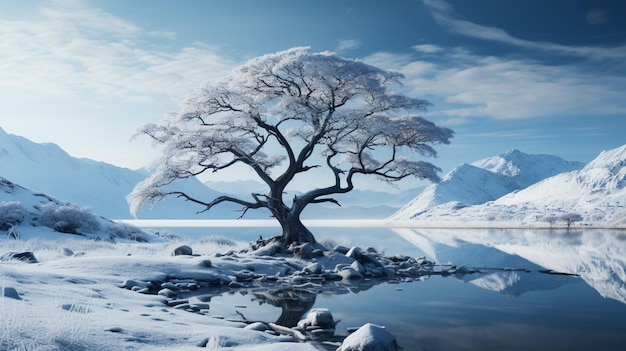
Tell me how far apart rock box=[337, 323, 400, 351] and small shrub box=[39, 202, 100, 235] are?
29.7 metres

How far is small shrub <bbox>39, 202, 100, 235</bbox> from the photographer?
31.9 metres

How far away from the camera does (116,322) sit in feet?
22.9

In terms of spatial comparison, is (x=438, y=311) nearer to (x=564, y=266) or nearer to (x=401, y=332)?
(x=401, y=332)

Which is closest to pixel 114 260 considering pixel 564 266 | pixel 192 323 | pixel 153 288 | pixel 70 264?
pixel 70 264

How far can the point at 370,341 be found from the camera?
274 inches

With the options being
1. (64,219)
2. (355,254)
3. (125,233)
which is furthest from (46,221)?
(355,254)

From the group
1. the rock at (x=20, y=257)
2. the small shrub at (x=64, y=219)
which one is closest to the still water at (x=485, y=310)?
the rock at (x=20, y=257)

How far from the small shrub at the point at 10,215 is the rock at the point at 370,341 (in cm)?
2770

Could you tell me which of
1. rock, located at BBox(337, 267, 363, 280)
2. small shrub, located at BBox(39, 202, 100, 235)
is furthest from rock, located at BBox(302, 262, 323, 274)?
small shrub, located at BBox(39, 202, 100, 235)

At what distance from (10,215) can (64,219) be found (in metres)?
3.38

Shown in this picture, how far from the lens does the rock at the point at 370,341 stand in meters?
6.92

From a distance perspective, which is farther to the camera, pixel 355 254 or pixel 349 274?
pixel 355 254

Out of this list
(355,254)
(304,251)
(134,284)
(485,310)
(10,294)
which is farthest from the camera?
(304,251)

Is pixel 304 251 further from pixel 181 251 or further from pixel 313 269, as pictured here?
pixel 181 251
